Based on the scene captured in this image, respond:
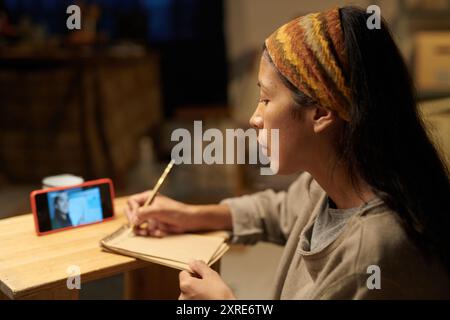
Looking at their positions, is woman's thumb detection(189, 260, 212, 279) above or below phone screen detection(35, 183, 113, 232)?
below

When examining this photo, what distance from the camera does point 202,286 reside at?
2.99 feet

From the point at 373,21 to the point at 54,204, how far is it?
725mm

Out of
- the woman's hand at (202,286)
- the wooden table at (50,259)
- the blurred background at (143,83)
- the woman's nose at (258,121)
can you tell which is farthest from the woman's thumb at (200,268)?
the blurred background at (143,83)

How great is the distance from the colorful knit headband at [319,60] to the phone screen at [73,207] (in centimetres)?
55

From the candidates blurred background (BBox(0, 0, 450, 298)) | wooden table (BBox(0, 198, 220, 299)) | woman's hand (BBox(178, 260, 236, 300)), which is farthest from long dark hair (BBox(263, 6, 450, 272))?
blurred background (BBox(0, 0, 450, 298))

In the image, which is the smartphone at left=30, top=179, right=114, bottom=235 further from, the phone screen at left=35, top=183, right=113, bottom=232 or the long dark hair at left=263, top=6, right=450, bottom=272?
the long dark hair at left=263, top=6, right=450, bottom=272

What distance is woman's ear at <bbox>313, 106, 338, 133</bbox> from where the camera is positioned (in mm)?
848

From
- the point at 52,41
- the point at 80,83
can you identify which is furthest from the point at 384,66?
the point at 52,41

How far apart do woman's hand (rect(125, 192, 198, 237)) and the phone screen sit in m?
0.08

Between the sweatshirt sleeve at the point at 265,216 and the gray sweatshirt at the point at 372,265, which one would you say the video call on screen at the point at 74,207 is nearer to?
the sweatshirt sleeve at the point at 265,216

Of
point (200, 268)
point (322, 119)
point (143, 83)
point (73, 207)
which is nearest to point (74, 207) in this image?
point (73, 207)

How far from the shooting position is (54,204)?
1.18m

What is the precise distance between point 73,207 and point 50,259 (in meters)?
→ 0.18

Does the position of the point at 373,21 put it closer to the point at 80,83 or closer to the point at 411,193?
the point at 411,193
